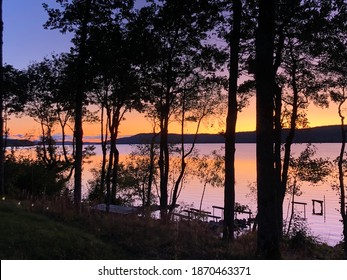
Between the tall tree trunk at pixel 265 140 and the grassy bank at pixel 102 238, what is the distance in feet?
2.07

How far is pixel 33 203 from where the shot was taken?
14.1m

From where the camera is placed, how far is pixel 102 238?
9.99 meters

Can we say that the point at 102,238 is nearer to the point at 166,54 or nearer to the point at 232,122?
the point at 232,122

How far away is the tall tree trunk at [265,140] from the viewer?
8914 mm

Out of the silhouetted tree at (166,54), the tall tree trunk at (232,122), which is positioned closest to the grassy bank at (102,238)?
the tall tree trunk at (232,122)

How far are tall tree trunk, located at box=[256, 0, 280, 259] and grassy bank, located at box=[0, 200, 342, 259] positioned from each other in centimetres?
63

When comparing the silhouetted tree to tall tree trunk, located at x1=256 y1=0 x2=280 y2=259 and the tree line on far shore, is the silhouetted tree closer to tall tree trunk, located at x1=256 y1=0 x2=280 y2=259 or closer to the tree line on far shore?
the tree line on far shore

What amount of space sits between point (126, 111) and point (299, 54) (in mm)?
17249

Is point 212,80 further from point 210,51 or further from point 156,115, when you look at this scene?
point 156,115

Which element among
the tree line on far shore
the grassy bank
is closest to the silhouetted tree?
the tree line on far shore

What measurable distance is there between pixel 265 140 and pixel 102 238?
15.5ft

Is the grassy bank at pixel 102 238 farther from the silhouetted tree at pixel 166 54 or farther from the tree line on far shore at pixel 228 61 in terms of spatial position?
the silhouetted tree at pixel 166 54

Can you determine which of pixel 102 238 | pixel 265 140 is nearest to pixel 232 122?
pixel 265 140
